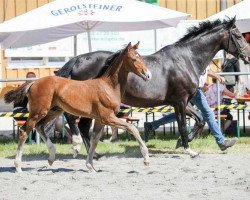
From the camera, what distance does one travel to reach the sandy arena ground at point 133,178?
8.48m

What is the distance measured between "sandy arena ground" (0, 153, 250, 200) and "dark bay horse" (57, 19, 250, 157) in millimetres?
904

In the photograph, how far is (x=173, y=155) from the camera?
12.5m

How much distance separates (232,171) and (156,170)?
1052 millimetres

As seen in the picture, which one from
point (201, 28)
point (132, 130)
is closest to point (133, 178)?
point (132, 130)

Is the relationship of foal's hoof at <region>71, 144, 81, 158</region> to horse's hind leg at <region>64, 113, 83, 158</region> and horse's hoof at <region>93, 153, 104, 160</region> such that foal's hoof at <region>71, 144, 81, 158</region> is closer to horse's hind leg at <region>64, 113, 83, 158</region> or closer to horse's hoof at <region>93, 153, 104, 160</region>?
horse's hind leg at <region>64, 113, 83, 158</region>

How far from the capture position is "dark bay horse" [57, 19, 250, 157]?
1223 centimetres

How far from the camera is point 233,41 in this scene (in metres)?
12.7

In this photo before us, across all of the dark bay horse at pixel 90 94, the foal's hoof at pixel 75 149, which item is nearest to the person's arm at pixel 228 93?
the foal's hoof at pixel 75 149

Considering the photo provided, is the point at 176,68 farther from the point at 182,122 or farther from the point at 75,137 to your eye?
the point at 75,137

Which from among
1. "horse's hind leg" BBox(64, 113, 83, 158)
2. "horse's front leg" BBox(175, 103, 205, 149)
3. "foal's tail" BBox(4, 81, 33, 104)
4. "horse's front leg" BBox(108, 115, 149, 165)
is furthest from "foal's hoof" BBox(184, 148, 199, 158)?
"foal's tail" BBox(4, 81, 33, 104)

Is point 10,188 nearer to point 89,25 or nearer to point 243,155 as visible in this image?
point 243,155

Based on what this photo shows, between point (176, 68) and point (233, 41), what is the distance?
3.75 feet

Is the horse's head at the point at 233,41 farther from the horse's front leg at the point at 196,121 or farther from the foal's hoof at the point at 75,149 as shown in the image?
the foal's hoof at the point at 75,149

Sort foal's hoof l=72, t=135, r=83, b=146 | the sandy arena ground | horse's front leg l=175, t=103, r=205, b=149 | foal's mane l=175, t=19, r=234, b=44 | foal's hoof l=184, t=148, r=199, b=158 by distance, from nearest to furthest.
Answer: the sandy arena ground → foal's hoof l=184, t=148, r=199, b=158 → foal's hoof l=72, t=135, r=83, b=146 → foal's mane l=175, t=19, r=234, b=44 → horse's front leg l=175, t=103, r=205, b=149
